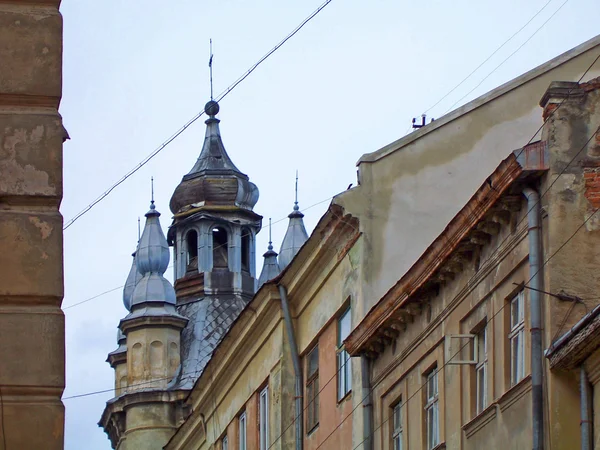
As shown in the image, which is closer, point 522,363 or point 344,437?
point 522,363

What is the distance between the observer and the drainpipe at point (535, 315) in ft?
67.3

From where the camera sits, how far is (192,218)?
7019 centimetres

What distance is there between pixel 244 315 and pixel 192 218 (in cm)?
3393

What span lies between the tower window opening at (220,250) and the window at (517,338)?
4878cm

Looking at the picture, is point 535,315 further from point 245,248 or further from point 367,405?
point 245,248

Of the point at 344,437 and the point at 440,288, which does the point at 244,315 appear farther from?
the point at 440,288

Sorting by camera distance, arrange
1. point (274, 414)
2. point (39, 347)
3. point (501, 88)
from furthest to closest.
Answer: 1. point (274, 414)
2. point (501, 88)
3. point (39, 347)

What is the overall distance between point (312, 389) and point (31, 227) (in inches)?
784

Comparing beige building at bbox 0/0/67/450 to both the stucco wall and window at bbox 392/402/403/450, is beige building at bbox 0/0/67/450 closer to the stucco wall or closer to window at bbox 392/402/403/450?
window at bbox 392/402/403/450

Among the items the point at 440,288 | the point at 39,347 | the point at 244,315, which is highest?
the point at 244,315

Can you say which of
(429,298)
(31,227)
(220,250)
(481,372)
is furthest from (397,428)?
(220,250)

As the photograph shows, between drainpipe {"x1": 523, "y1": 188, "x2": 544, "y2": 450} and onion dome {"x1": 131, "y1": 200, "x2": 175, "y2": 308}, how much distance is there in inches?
1769

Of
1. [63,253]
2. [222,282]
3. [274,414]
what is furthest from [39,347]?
[222,282]

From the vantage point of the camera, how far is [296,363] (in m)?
34.0
